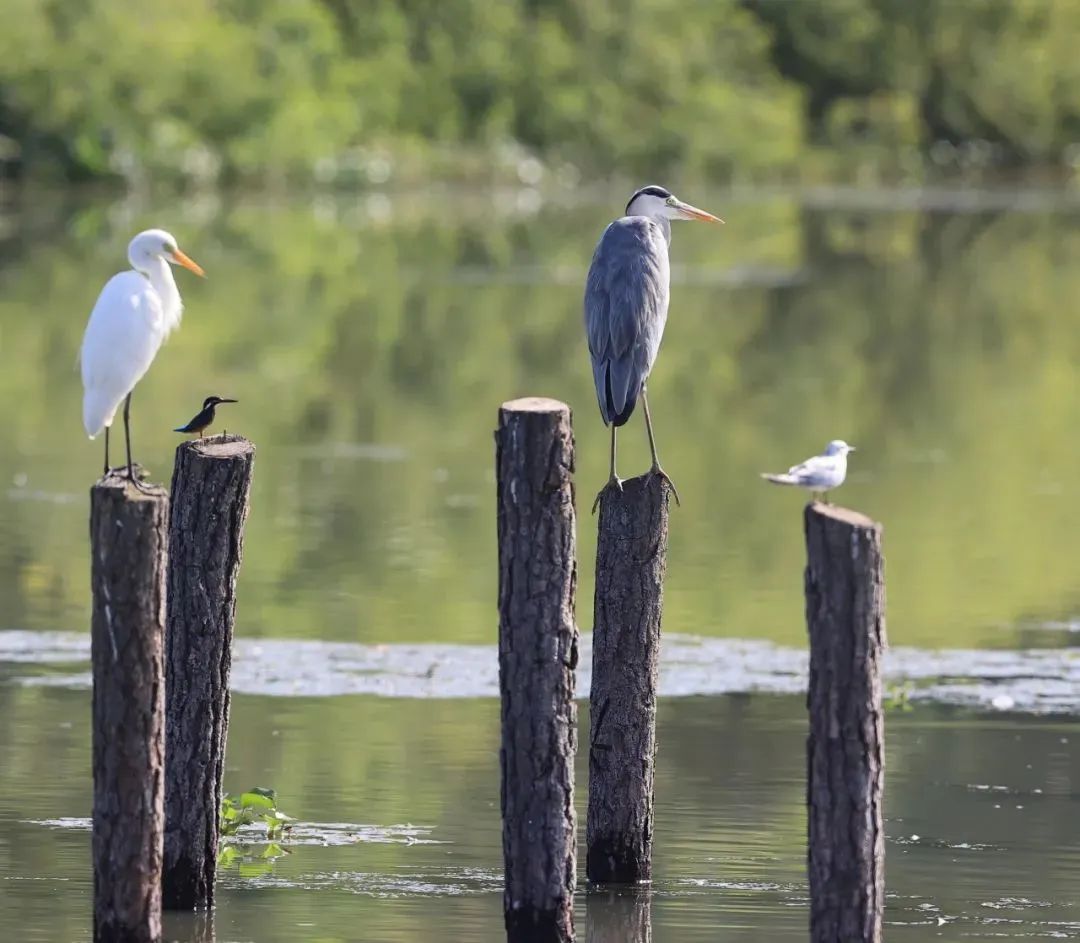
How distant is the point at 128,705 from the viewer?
6.31 m

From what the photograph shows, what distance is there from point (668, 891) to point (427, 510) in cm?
741

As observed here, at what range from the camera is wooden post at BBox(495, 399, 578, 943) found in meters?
6.63

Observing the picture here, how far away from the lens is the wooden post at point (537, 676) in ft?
21.7

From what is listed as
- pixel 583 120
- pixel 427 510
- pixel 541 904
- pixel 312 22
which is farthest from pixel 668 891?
pixel 583 120

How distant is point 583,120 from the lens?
6869 cm

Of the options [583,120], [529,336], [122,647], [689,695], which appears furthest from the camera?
[583,120]

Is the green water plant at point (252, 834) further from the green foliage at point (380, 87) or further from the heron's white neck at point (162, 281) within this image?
the green foliage at point (380, 87)

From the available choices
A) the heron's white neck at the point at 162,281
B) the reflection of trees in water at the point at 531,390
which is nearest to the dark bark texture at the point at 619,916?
the heron's white neck at the point at 162,281

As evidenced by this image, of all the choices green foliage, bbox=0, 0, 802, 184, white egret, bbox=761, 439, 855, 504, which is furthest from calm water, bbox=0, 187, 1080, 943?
green foliage, bbox=0, 0, 802, 184

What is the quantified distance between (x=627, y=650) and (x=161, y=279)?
1.82 m

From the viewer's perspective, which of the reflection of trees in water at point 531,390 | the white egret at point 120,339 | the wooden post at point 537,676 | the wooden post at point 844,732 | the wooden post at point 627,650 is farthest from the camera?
the reflection of trees in water at point 531,390

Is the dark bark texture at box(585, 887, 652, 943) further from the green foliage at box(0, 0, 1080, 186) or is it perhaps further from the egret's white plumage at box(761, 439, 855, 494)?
the green foliage at box(0, 0, 1080, 186)

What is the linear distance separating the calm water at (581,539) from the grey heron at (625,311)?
4.57 ft

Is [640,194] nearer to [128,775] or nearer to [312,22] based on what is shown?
[128,775]
